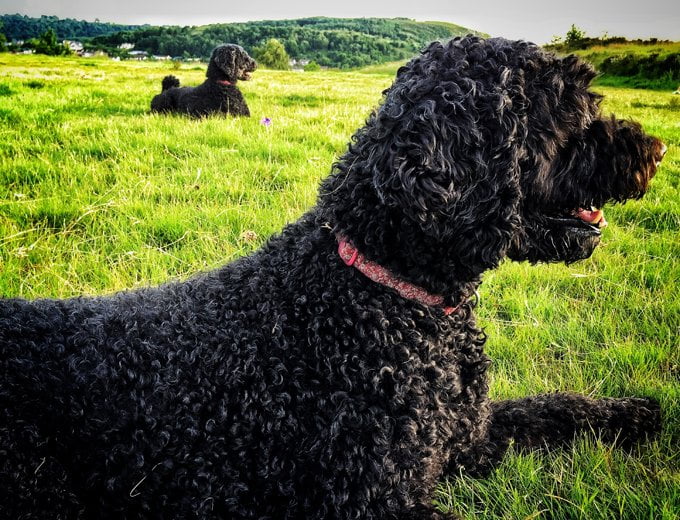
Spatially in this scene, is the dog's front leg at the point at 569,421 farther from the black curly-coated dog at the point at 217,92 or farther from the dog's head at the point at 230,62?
the dog's head at the point at 230,62

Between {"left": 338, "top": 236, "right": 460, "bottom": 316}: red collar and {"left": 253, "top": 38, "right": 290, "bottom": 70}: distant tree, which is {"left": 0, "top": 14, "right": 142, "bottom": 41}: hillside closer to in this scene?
{"left": 338, "top": 236, "right": 460, "bottom": 316}: red collar

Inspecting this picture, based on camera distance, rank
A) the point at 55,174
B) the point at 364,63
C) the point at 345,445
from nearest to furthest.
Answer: the point at 345,445
the point at 55,174
the point at 364,63

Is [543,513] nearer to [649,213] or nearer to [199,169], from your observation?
[649,213]

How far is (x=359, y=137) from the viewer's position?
269 cm

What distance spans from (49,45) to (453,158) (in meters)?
19.8

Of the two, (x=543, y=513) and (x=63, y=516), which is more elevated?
(x=63, y=516)

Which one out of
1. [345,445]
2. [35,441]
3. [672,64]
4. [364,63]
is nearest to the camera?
[35,441]

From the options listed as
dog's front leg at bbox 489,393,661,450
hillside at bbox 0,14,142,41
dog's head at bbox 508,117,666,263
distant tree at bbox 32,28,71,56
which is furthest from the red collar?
distant tree at bbox 32,28,71,56

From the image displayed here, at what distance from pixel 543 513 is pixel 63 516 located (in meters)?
2.28

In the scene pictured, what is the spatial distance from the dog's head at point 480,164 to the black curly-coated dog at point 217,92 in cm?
987

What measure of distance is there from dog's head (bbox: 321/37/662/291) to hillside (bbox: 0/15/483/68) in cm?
1272

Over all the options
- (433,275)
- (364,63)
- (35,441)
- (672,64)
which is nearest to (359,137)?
(433,275)

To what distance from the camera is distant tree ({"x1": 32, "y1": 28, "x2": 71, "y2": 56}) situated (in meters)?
16.4

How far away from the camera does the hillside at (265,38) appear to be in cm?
1673
